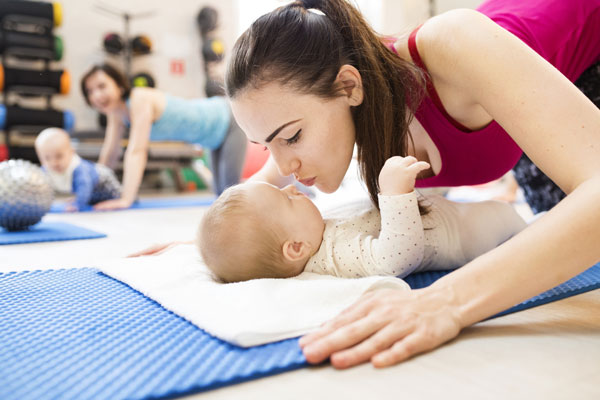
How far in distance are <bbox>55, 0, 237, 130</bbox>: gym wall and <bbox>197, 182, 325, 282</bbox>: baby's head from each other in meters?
5.28

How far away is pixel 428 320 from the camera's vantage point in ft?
2.20

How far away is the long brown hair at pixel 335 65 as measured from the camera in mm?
995

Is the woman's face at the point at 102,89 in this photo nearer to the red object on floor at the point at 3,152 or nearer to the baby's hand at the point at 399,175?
the red object on floor at the point at 3,152

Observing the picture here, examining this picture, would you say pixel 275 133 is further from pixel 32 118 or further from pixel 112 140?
pixel 32 118

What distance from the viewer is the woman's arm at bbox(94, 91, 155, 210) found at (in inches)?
127

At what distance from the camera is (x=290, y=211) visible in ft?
3.50

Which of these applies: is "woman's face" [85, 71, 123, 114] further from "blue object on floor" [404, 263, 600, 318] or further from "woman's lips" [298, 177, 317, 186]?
"blue object on floor" [404, 263, 600, 318]

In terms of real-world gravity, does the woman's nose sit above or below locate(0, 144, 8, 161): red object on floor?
above

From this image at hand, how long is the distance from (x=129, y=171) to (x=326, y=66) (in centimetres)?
252

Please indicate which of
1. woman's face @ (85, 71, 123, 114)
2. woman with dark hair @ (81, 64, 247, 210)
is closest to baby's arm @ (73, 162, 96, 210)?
woman with dark hair @ (81, 64, 247, 210)

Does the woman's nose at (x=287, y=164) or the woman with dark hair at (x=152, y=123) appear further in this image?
the woman with dark hair at (x=152, y=123)

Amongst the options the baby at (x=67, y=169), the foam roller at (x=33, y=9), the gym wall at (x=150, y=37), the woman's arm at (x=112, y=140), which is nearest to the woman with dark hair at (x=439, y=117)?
the baby at (x=67, y=169)

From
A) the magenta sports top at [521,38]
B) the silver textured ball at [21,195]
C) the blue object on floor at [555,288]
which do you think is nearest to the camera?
the blue object on floor at [555,288]

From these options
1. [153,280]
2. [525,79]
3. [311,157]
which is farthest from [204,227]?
[525,79]
